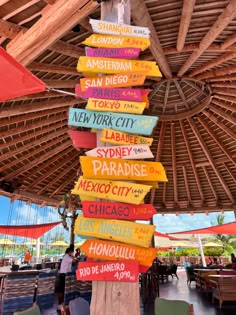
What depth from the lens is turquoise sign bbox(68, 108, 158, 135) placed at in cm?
226

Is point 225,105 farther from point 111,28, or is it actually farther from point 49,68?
point 111,28

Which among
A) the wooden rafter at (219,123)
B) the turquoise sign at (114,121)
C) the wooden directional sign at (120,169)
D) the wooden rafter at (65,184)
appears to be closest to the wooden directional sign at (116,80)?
the turquoise sign at (114,121)

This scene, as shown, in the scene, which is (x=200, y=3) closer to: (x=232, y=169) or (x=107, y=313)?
(x=107, y=313)

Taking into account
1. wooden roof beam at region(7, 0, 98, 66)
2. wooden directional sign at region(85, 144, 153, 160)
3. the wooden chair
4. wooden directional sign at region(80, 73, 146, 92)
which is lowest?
the wooden chair

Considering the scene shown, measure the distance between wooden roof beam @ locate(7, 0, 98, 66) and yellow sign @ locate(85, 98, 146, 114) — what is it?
1.66m

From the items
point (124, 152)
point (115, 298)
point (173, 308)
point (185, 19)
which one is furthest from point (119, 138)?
point (185, 19)

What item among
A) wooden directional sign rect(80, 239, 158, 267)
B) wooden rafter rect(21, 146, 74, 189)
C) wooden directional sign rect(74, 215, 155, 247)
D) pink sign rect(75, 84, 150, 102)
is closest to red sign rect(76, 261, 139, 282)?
wooden directional sign rect(80, 239, 158, 267)

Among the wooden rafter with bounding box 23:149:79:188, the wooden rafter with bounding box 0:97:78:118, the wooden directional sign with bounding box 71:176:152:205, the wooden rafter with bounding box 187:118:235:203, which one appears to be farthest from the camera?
the wooden rafter with bounding box 23:149:79:188

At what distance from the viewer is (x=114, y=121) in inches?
89.1

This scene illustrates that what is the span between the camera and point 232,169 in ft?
40.2

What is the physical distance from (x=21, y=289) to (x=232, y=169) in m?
10.1

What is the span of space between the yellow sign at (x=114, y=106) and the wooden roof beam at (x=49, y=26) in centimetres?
166

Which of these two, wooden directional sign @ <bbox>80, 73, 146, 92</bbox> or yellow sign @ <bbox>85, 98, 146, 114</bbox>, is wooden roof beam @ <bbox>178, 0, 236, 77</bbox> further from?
yellow sign @ <bbox>85, 98, 146, 114</bbox>

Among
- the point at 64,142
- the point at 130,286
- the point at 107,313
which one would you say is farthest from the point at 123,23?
the point at 64,142
